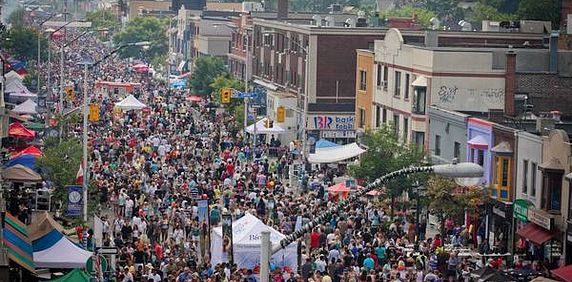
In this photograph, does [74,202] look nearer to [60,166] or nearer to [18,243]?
[18,243]

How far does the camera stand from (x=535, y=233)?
4972 cm

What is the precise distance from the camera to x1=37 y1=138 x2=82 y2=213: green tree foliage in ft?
181

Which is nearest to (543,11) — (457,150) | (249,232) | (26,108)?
(26,108)

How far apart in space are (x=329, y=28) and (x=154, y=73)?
7435 centimetres

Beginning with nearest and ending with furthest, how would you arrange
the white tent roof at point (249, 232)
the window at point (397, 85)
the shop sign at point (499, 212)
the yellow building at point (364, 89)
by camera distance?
1. the white tent roof at point (249, 232)
2. the shop sign at point (499, 212)
3. the window at point (397, 85)
4. the yellow building at point (364, 89)

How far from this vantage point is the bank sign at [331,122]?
8725 cm

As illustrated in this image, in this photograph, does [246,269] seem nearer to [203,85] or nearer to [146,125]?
[146,125]

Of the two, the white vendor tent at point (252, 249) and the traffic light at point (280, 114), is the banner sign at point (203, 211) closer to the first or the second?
the white vendor tent at point (252, 249)

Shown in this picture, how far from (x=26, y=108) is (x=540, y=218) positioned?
131ft

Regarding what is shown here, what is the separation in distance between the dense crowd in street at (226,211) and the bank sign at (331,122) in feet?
7.32

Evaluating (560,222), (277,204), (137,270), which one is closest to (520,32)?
(277,204)

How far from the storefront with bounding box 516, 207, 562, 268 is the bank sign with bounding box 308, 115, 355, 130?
35.6 meters

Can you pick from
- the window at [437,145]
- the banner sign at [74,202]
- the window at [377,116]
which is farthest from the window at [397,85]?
the banner sign at [74,202]

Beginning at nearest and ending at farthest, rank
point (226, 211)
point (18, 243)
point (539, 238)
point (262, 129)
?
point (18, 243)
point (539, 238)
point (226, 211)
point (262, 129)
